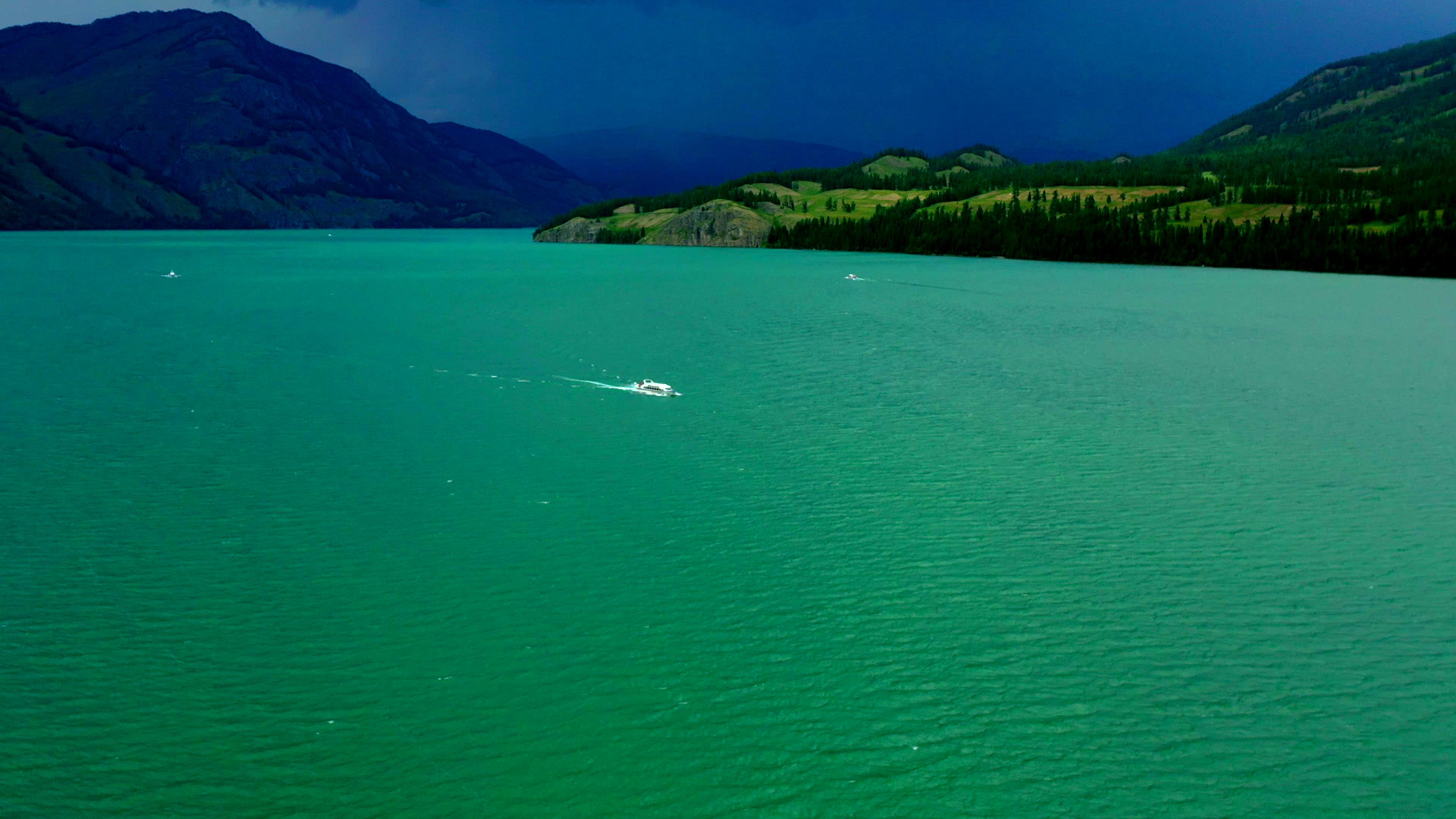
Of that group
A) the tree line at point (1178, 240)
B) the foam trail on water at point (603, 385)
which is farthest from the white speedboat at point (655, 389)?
the tree line at point (1178, 240)

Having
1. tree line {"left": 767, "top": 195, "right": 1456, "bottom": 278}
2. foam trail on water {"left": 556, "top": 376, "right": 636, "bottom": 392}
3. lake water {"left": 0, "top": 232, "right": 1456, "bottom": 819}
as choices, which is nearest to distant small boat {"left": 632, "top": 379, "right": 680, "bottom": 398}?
foam trail on water {"left": 556, "top": 376, "right": 636, "bottom": 392}

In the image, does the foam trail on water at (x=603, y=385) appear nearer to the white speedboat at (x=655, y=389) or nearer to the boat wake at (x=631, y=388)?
the boat wake at (x=631, y=388)

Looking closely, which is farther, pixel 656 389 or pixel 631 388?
pixel 631 388

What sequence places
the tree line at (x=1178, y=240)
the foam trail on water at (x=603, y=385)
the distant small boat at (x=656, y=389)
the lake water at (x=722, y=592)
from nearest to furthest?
the lake water at (x=722, y=592), the distant small boat at (x=656, y=389), the foam trail on water at (x=603, y=385), the tree line at (x=1178, y=240)

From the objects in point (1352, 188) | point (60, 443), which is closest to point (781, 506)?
point (60, 443)

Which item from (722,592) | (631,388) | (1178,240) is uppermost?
(1178,240)

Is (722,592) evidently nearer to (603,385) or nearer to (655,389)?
(655,389)

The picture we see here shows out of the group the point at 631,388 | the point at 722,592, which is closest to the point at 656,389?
the point at 631,388
